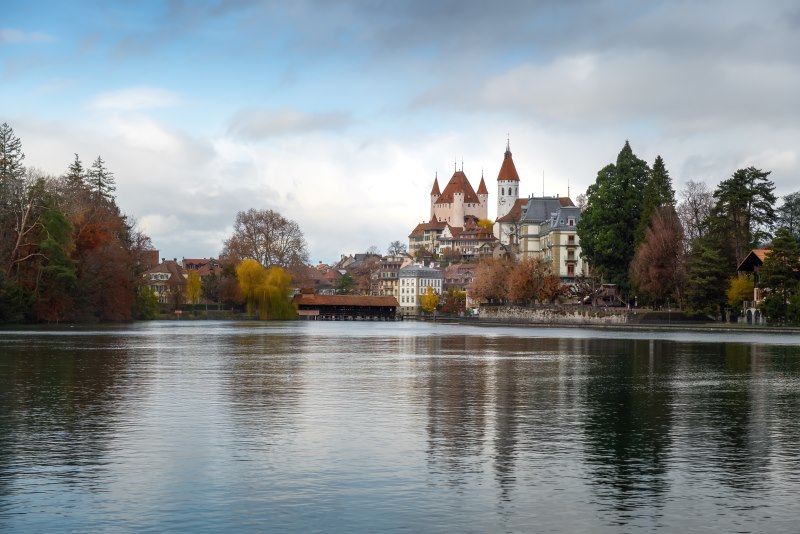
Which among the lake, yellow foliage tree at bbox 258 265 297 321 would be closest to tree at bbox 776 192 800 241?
yellow foliage tree at bbox 258 265 297 321

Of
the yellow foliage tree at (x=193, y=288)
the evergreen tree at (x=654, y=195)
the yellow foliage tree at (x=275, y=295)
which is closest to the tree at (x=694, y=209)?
the evergreen tree at (x=654, y=195)

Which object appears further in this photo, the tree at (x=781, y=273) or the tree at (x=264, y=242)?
the tree at (x=264, y=242)

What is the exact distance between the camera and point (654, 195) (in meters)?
106

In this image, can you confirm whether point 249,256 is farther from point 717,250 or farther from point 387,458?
point 387,458

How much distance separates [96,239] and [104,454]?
7973 cm

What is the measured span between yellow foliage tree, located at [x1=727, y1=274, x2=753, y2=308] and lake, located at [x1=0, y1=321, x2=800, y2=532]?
194 ft

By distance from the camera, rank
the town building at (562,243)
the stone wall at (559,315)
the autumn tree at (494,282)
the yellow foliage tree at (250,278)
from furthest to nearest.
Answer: the town building at (562,243) → the autumn tree at (494,282) → the yellow foliage tree at (250,278) → the stone wall at (559,315)

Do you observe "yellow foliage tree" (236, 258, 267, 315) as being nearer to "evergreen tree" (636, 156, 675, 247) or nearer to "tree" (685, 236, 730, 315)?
"evergreen tree" (636, 156, 675, 247)

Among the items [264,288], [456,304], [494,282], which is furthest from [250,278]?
[456,304]

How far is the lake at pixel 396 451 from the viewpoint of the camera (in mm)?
13797

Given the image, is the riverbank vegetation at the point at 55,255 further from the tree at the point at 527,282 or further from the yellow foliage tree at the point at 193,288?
the yellow foliage tree at the point at 193,288

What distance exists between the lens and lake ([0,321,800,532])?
1380 cm

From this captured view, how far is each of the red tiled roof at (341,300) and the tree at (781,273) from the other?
87612 mm

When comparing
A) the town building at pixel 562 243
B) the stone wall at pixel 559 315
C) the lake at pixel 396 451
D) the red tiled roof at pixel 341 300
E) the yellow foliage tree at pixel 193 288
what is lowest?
the lake at pixel 396 451
